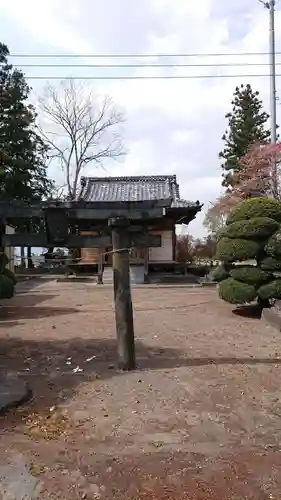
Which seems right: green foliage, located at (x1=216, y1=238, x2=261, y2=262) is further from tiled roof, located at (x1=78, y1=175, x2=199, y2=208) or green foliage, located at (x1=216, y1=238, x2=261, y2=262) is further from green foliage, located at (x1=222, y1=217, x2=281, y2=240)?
tiled roof, located at (x1=78, y1=175, x2=199, y2=208)

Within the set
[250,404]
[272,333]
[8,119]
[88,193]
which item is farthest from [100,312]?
[8,119]

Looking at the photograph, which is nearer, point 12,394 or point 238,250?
point 12,394

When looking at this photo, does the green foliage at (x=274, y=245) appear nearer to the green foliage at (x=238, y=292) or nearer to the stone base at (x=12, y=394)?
the green foliage at (x=238, y=292)

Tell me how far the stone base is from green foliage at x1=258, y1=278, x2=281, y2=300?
241 inches

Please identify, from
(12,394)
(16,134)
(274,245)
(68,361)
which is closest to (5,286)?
(68,361)

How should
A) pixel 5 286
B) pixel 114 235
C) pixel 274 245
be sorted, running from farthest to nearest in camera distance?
1. pixel 5 286
2. pixel 274 245
3. pixel 114 235

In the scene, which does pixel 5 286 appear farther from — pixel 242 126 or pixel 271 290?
pixel 242 126

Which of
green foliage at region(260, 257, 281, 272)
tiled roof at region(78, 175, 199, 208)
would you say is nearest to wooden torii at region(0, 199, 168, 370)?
green foliage at region(260, 257, 281, 272)

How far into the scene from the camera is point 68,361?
22.6ft

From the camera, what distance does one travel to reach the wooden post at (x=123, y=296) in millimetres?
6242

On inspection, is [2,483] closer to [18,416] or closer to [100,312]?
[18,416]

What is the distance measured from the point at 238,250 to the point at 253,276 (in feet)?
2.10

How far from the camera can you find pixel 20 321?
1059cm

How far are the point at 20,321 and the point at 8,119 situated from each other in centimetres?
2411
